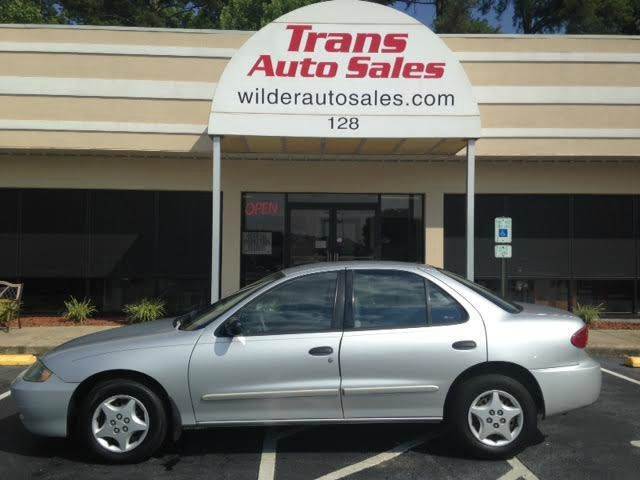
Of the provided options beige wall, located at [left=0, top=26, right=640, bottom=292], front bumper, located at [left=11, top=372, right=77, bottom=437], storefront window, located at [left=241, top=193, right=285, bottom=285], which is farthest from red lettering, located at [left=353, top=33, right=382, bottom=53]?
front bumper, located at [left=11, top=372, right=77, bottom=437]

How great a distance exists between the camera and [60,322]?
11.1 m

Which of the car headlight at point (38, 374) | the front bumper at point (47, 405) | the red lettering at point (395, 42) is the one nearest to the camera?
the front bumper at point (47, 405)

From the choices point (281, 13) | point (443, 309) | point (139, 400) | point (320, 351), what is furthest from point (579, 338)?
point (281, 13)

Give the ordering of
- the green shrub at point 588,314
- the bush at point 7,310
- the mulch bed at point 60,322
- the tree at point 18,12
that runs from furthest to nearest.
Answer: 1. the tree at point 18,12
2. the green shrub at point 588,314
3. the mulch bed at point 60,322
4. the bush at point 7,310

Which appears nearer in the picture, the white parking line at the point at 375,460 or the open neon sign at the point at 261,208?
the white parking line at the point at 375,460

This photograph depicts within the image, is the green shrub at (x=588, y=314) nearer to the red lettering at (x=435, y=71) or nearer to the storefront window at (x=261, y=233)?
the red lettering at (x=435, y=71)

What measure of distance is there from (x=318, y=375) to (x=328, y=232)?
7.48m

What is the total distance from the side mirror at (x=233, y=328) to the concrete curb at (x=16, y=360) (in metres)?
5.03

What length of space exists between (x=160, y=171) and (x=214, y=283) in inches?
137

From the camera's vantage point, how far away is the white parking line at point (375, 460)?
4.36 metres

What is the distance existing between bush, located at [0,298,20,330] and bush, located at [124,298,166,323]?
186 cm

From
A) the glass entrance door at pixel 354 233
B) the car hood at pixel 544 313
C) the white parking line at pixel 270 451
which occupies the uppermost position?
the glass entrance door at pixel 354 233

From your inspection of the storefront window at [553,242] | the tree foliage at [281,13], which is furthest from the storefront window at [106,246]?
the tree foliage at [281,13]

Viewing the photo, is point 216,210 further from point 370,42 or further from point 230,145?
point 370,42
